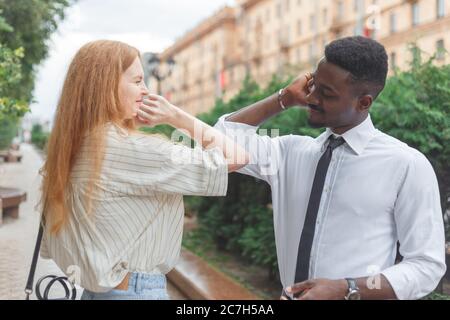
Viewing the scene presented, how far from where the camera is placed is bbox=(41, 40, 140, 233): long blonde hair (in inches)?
64.6

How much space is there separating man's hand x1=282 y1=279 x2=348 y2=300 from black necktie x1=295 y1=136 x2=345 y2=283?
0.71 feet

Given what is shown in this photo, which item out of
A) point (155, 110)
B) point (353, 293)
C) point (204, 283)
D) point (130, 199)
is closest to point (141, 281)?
point (130, 199)

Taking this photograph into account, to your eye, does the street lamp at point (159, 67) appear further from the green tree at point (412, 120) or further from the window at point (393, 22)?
the window at point (393, 22)

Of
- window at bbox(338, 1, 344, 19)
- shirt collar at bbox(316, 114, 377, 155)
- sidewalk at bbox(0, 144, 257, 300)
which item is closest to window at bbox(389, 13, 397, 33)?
window at bbox(338, 1, 344, 19)

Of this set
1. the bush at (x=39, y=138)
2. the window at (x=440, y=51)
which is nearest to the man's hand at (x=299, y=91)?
the bush at (x=39, y=138)

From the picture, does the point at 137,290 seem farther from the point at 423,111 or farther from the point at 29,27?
the point at 29,27

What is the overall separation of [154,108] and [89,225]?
14.1 inches

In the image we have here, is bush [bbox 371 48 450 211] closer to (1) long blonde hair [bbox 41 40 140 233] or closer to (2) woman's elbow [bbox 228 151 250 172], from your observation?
(2) woman's elbow [bbox 228 151 250 172]

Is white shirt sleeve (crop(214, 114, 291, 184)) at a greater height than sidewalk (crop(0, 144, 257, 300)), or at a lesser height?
greater

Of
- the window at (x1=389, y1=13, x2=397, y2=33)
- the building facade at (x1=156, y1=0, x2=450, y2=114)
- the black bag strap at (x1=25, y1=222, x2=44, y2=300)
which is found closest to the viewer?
the black bag strap at (x1=25, y1=222, x2=44, y2=300)

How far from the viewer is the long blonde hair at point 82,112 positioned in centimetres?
164

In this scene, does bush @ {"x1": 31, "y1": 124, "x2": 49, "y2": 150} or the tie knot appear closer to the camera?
the tie knot

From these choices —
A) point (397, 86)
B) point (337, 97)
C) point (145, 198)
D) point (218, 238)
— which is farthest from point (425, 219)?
point (218, 238)
